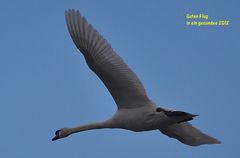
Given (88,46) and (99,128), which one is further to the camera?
(99,128)

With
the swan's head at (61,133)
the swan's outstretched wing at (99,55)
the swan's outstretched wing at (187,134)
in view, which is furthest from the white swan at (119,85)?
the swan's head at (61,133)

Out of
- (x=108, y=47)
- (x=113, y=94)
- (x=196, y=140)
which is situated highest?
(x=108, y=47)

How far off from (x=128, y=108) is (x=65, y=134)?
2.47 metres

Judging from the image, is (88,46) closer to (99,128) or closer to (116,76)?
(116,76)

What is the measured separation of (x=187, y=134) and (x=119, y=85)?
2719 millimetres

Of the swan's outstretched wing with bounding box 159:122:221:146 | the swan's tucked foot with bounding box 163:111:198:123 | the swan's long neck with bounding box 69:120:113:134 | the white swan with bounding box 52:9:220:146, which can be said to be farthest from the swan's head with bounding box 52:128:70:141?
the swan's tucked foot with bounding box 163:111:198:123

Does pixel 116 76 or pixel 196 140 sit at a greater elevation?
pixel 116 76

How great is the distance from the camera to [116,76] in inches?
639

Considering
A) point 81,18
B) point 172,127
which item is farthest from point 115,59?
point 172,127

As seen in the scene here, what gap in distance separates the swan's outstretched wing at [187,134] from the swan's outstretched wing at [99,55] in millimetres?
2108

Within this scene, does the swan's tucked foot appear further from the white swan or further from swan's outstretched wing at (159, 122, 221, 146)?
swan's outstretched wing at (159, 122, 221, 146)

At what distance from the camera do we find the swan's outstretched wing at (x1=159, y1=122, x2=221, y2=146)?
57.0ft

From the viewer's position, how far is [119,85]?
16.4m

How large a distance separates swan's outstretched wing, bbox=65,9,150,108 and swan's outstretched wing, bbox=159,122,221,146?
2108 millimetres
